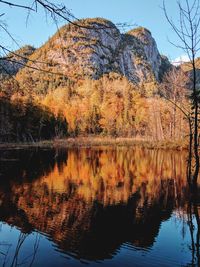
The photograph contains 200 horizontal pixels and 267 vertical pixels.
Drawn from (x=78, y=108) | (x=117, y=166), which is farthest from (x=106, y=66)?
(x=117, y=166)

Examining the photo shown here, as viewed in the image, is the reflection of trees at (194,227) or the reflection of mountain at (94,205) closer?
the reflection of trees at (194,227)

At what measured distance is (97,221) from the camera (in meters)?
10.5

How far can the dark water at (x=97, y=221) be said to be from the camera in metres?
7.77

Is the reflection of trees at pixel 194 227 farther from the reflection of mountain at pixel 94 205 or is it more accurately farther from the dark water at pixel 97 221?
the reflection of mountain at pixel 94 205

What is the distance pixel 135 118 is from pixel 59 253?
67893 millimetres

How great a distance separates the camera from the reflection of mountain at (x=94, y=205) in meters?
8.98

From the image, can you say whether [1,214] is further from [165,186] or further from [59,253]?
[165,186]

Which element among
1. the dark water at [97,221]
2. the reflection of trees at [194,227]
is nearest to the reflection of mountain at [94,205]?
the dark water at [97,221]

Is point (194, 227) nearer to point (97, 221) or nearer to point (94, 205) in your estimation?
point (97, 221)

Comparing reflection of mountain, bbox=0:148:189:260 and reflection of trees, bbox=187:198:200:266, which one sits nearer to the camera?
reflection of trees, bbox=187:198:200:266

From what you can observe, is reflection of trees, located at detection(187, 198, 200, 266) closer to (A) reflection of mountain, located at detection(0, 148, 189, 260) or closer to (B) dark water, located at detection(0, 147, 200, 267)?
(B) dark water, located at detection(0, 147, 200, 267)

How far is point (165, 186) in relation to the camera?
53.0ft

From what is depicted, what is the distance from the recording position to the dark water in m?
7.77

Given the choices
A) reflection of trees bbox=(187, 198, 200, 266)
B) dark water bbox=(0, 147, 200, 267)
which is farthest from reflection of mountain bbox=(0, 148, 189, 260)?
reflection of trees bbox=(187, 198, 200, 266)
